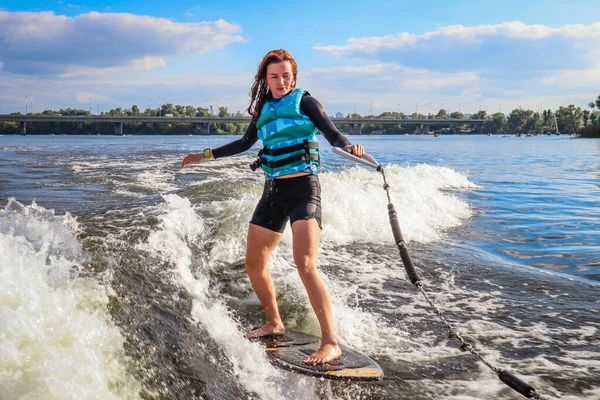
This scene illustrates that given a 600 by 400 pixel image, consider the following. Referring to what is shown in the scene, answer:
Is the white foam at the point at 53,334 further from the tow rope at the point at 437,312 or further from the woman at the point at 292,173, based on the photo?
the tow rope at the point at 437,312

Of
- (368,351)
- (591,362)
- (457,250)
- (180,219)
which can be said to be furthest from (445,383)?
(457,250)

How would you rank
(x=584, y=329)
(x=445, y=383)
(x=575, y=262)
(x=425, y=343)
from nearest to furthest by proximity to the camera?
1. (x=445, y=383)
2. (x=425, y=343)
3. (x=584, y=329)
4. (x=575, y=262)

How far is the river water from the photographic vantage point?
332 centimetres

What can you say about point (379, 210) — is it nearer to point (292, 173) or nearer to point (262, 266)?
point (262, 266)

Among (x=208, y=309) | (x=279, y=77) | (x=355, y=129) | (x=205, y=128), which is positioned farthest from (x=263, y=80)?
(x=355, y=129)

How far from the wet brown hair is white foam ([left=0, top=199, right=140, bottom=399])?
2.07 m

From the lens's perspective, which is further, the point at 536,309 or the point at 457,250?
the point at 457,250

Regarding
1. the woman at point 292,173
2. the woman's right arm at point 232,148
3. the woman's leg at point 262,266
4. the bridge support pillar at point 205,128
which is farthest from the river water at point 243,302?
the bridge support pillar at point 205,128

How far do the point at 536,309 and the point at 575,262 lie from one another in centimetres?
288

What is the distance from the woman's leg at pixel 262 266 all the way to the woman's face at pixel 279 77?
123cm

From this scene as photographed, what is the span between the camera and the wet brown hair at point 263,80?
450cm

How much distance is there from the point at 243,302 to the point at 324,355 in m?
1.87

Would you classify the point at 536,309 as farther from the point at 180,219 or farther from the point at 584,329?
the point at 180,219

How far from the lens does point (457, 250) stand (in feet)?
30.8
